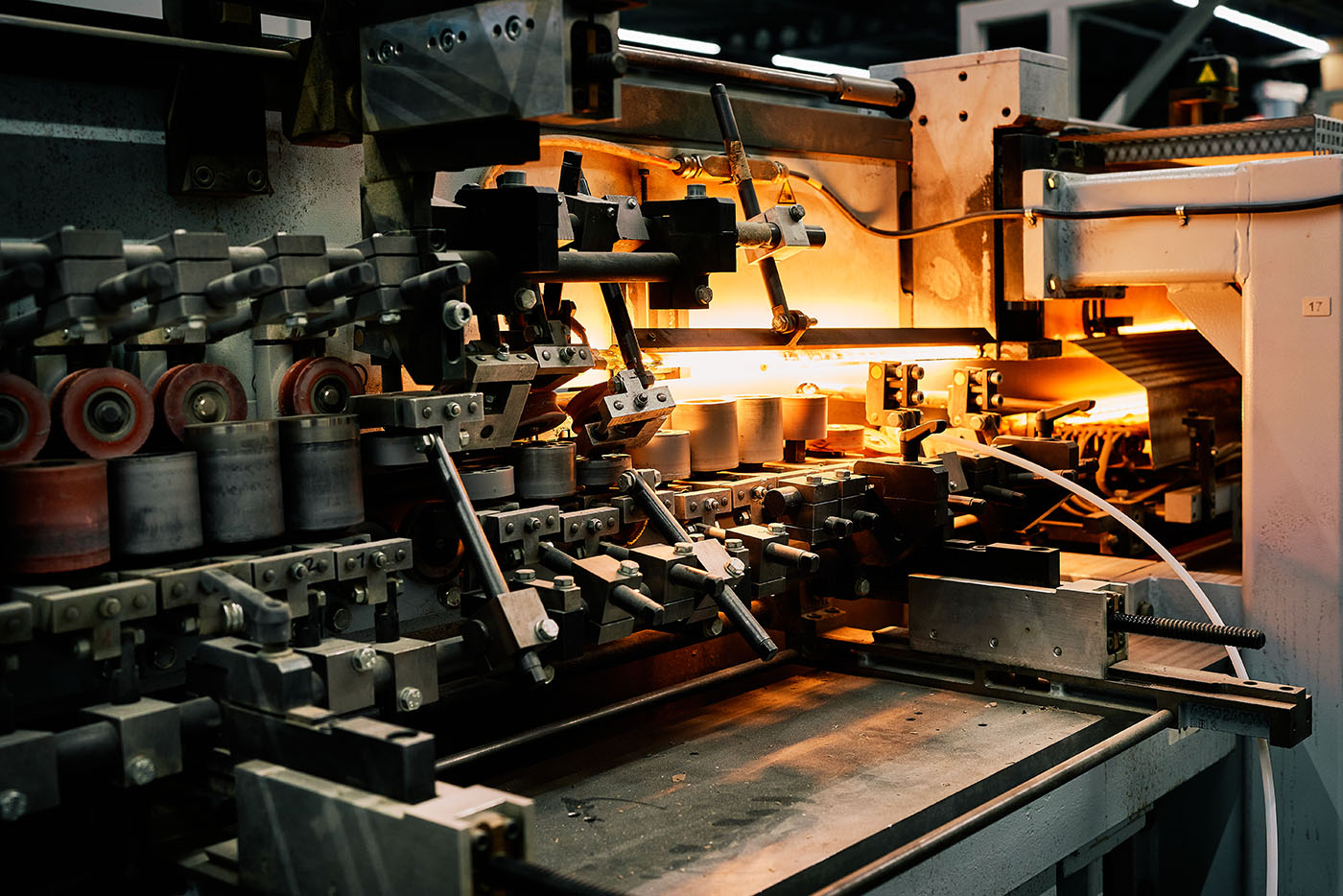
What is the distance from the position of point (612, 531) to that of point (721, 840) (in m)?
0.40

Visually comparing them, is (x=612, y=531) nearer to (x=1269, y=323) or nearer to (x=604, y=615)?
(x=604, y=615)

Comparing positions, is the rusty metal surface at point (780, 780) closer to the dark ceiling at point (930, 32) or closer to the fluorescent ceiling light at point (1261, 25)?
the fluorescent ceiling light at point (1261, 25)

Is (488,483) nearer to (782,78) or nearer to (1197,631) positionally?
(1197,631)

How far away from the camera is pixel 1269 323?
2.32 meters

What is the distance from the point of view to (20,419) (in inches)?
48.9

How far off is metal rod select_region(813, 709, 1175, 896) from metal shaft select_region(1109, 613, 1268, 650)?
0.12m

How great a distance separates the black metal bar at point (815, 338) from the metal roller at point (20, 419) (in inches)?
41.3

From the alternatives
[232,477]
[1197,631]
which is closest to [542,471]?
[232,477]

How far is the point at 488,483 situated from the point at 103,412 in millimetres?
433

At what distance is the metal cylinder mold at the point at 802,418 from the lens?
2217 millimetres

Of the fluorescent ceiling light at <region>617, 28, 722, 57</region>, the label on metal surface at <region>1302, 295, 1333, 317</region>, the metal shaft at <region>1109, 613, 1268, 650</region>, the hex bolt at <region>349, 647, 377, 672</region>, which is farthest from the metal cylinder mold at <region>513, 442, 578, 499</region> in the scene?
the fluorescent ceiling light at <region>617, 28, 722, 57</region>

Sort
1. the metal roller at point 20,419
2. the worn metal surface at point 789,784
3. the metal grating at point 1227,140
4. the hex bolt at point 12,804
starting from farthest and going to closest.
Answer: the metal grating at point 1227,140, the worn metal surface at point 789,784, the metal roller at point 20,419, the hex bolt at point 12,804

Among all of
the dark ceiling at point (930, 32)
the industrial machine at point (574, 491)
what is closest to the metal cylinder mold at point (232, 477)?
the industrial machine at point (574, 491)

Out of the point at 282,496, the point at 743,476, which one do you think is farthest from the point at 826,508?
the point at 282,496
